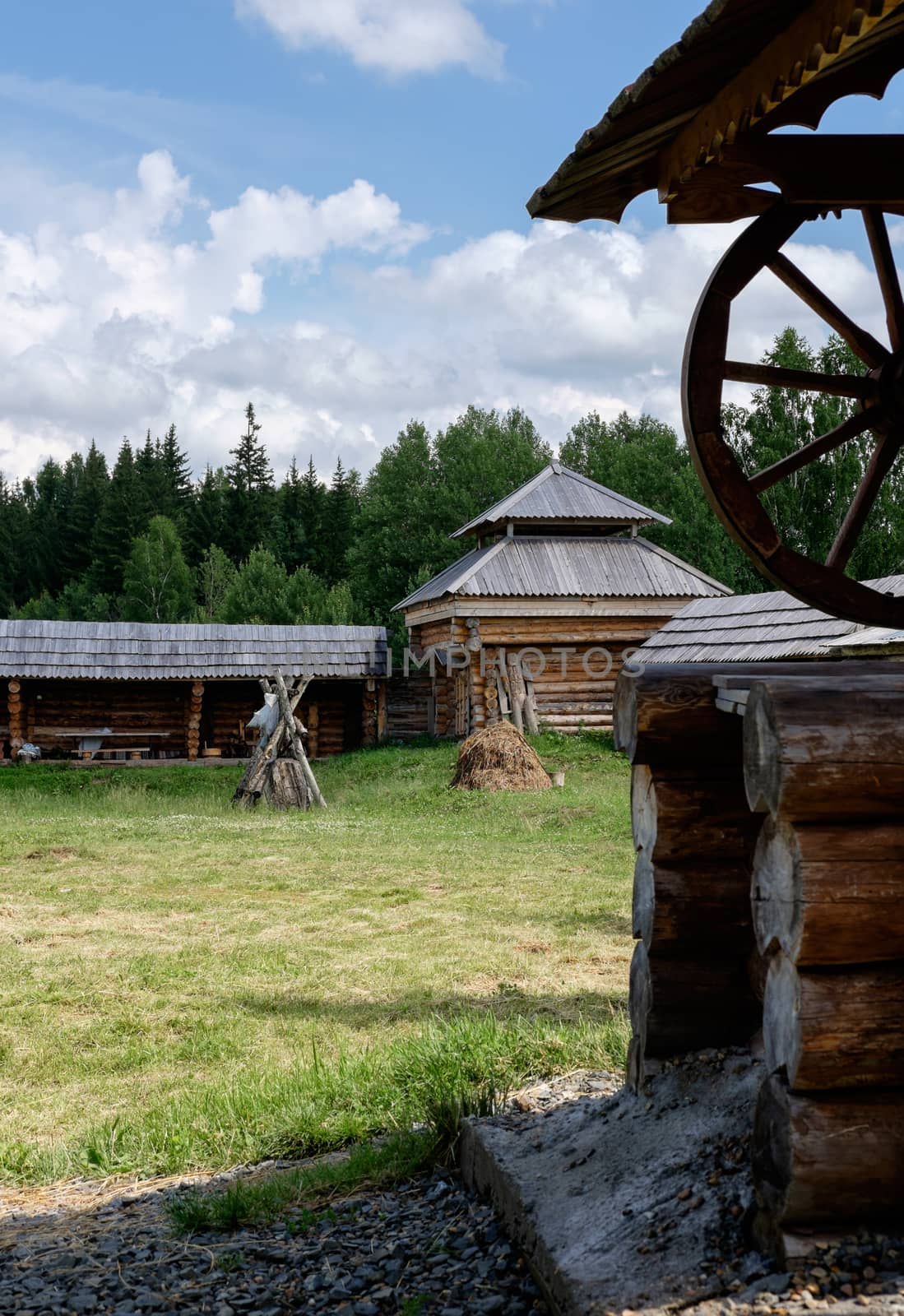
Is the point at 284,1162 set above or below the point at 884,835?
below

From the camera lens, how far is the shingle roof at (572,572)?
23594mm

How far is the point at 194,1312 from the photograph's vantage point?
2.79 metres

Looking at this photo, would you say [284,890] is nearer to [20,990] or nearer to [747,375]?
[20,990]

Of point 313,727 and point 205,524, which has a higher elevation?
point 205,524

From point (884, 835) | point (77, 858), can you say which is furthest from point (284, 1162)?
point (77, 858)

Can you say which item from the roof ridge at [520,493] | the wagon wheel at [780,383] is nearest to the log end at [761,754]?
Answer: the wagon wheel at [780,383]

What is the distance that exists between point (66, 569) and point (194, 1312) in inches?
2463

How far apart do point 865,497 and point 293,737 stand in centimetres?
1364

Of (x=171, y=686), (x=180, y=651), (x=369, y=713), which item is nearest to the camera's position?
(x=180, y=651)

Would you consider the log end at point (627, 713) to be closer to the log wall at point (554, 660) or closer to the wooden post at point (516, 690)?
the wooden post at point (516, 690)

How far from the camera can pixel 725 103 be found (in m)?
3.15

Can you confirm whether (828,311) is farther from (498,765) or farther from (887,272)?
(498,765)

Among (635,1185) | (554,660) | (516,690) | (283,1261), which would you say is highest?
(554,660)

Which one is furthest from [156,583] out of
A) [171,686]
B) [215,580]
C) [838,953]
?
[838,953]
